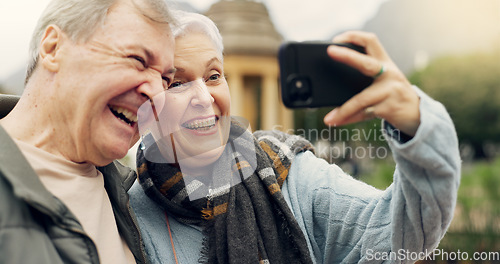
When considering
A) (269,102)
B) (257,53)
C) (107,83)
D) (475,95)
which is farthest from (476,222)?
(475,95)

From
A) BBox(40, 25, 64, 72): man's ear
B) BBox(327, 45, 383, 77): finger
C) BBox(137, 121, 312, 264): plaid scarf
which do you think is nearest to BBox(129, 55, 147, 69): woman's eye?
BBox(40, 25, 64, 72): man's ear

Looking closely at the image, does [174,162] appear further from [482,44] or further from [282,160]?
[482,44]

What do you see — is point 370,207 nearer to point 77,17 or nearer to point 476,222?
point 77,17

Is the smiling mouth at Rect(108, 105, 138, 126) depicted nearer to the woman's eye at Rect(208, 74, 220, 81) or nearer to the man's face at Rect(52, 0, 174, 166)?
the man's face at Rect(52, 0, 174, 166)

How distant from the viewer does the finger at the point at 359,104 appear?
1255 mm

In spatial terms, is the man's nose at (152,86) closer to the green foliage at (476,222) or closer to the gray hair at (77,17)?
the gray hair at (77,17)

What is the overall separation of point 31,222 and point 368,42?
1117 millimetres

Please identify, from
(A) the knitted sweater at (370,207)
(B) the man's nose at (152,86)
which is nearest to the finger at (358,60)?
(A) the knitted sweater at (370,207)

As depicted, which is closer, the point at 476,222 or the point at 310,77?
the point at 310,77

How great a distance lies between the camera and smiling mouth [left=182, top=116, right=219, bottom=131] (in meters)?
1.96

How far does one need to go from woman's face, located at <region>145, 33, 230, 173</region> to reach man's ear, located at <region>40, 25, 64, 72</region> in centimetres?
43

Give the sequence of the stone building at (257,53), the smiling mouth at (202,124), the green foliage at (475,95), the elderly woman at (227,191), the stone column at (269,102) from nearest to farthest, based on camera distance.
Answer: the elderly woman at (227,191), the smiling mouth at (202,124), the stone column at (269,102), the stone building at (257,53), the green foliage at (475,95)

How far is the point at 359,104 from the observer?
127cm

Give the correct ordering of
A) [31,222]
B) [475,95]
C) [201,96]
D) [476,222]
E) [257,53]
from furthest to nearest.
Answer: [475,95] → [257,53] → [476,222] → [201,96] → [31,222]
